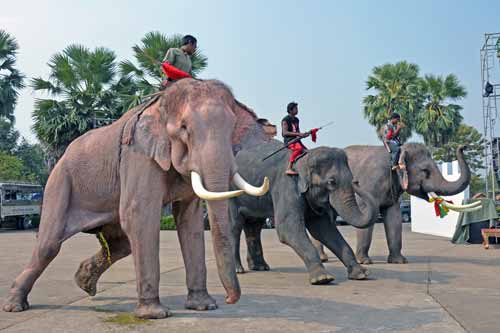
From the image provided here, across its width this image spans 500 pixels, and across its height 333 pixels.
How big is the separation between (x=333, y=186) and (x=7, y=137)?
165ft

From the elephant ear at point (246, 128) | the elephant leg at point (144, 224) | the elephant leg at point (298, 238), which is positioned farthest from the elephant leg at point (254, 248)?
the elephant leg at point (144, 224)

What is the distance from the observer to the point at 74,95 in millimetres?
24328

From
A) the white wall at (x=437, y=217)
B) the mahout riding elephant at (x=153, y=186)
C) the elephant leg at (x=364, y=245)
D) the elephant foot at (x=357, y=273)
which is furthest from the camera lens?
the white wall at (x=437, y=217)

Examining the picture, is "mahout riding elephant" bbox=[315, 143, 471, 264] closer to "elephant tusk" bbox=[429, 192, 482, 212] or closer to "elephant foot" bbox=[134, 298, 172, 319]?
"elephant tusk" bbox=[429, 192, 482, 212]

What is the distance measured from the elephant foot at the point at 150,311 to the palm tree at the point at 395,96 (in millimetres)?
26844

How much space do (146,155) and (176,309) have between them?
4.96 feet

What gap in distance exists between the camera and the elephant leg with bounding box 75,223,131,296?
6.20 metres

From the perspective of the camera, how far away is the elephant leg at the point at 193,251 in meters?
5.62

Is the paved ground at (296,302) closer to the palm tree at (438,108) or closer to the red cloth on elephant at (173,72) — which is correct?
the red cloth on elephant at (173,72)

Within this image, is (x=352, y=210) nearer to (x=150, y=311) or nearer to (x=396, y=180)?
(x=396, y=180)

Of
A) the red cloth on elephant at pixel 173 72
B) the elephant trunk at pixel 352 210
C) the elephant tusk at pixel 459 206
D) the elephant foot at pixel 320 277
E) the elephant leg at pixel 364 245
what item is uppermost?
the red cloth on elephant at pixel 173 72

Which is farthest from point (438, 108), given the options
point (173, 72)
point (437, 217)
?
point (173, 72)

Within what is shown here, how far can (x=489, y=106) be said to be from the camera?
1546 centimetres

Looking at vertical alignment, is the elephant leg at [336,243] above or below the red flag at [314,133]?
below
